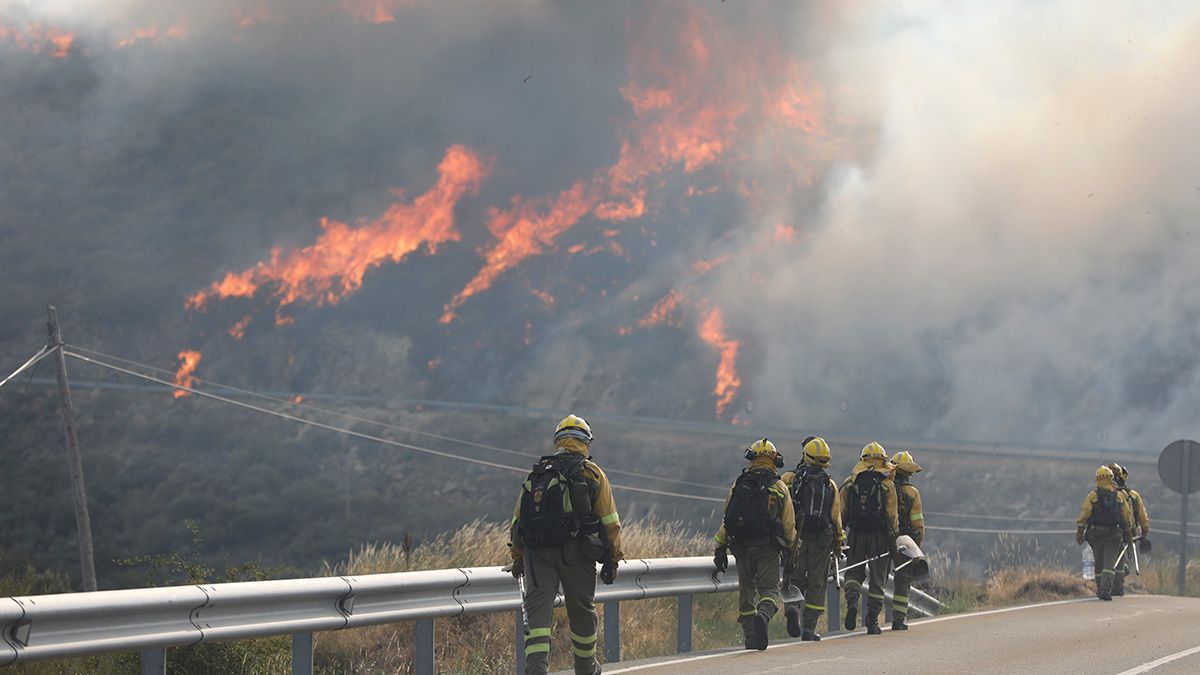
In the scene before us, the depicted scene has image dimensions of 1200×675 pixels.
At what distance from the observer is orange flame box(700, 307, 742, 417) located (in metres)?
92.9

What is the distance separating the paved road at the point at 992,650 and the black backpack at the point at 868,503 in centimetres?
125

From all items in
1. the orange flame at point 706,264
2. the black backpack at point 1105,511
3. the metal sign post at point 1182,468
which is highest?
the orange flame at point 706,264

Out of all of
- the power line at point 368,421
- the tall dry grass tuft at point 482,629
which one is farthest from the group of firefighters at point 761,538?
the power line at point 368,421

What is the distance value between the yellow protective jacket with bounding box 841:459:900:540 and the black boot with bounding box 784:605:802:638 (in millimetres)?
1951

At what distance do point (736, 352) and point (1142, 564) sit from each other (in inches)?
2461

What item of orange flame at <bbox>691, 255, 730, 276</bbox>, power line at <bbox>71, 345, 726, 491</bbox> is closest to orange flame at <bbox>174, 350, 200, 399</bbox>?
power line at <bbox>71, 345, 726, 491</bbox>

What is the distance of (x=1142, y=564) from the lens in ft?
103

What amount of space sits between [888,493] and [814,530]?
157 cm

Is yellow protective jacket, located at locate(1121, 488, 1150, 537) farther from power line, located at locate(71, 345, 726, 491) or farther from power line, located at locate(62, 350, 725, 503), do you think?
power line, located at locate(71, 345, 726, 491)

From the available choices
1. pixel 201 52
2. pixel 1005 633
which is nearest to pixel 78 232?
pixel 201 52

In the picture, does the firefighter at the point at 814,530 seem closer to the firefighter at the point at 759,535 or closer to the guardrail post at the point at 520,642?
the firefighter at the point at 759,535

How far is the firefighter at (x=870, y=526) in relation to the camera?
16922 millimetres

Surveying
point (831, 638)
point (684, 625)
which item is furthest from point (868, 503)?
point (684, 625)

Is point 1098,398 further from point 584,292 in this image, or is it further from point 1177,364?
point 584,292
